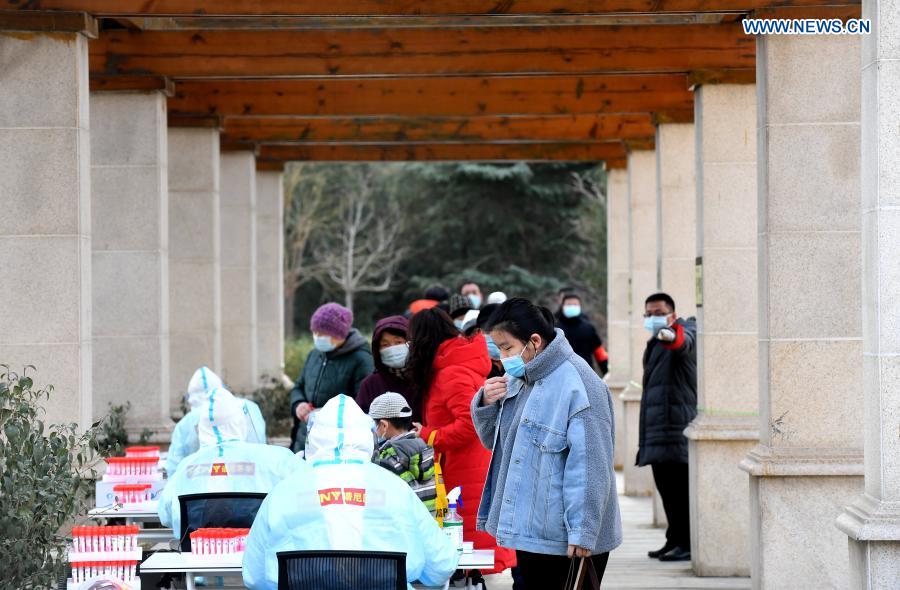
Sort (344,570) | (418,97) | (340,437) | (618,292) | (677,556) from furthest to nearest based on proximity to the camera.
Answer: (618,292) < (418,97) < (677,556) < (340,437) < (344,570)

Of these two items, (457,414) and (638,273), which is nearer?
(457,414)

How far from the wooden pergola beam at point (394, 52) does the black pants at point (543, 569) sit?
5299 millimetres

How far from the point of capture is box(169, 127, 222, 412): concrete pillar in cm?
1241

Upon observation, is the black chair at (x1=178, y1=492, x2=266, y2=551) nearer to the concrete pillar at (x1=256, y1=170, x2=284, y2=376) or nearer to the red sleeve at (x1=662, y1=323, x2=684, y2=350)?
the red sleeve at (x1=662, y1=323, x2=684, y2=350)

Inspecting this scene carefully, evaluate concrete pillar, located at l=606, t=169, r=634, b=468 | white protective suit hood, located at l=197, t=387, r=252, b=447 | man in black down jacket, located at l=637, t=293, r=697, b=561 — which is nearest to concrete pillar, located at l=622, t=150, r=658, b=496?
concrete pillar, located at l=606, t=169, r=634, b=468

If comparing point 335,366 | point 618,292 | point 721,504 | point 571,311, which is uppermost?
point 618,292

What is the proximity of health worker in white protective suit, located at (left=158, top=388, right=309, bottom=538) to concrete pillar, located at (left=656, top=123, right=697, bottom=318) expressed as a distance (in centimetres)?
614

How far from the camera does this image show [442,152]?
56.5 ft

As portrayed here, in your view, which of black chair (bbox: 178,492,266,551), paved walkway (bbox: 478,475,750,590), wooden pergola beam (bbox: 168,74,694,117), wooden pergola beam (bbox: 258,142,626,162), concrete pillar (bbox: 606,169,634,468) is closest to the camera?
black chair (bbox: 178,492,266,551)

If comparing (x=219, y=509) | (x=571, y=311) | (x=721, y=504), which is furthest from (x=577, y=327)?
(x=219, y=509)

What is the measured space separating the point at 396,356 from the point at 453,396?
0.85 meters

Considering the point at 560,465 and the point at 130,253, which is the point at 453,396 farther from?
the point at 130,253

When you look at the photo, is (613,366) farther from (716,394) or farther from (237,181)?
(716,394)

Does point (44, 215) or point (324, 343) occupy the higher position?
point (44, 215)
